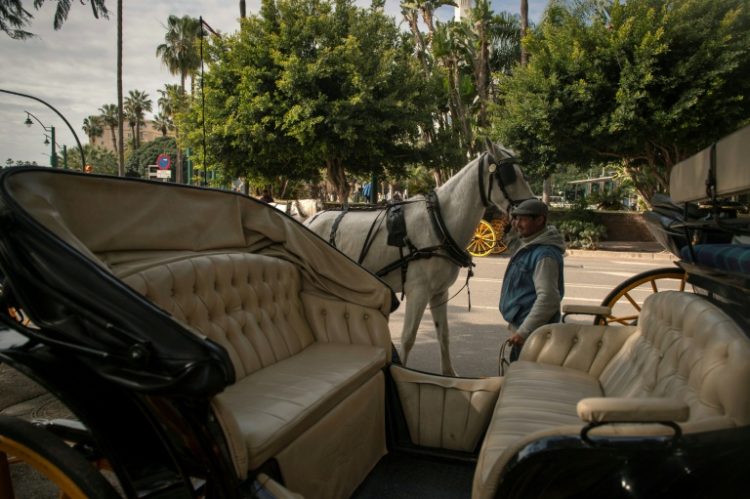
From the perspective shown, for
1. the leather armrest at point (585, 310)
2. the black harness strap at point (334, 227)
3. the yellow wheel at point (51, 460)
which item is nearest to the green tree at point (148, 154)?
the black harness strap at point (334, 227)

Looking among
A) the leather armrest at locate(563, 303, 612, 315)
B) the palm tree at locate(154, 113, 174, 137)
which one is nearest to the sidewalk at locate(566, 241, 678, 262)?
the leather armrest at locate(563, 303, 612, 315)

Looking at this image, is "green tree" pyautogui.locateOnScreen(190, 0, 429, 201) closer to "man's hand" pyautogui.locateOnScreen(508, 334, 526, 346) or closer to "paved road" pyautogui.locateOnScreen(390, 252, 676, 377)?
"paved road" pyautogui.locateOnScreen(390, 252, 676, 377)

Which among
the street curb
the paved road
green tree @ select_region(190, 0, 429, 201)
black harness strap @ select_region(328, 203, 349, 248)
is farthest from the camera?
green tree @ select_region(190, 0, 429, 201)

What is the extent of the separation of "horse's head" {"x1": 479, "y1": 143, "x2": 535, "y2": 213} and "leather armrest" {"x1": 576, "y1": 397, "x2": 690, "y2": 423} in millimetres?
2885

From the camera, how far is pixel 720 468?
65.6 inches

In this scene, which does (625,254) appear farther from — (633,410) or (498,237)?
(633,410)

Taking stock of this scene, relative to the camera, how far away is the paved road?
215 inches

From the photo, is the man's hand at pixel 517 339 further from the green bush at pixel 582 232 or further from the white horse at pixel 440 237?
the green bush at pixel 582 232

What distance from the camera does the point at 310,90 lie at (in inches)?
616

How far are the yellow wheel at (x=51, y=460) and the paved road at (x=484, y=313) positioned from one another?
3604mm

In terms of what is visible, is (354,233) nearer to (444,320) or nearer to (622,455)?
(444,320)

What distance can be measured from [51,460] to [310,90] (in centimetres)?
1484

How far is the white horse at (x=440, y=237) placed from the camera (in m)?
4.50

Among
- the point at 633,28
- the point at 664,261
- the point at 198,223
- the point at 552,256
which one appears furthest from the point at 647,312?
the point at 633,28
